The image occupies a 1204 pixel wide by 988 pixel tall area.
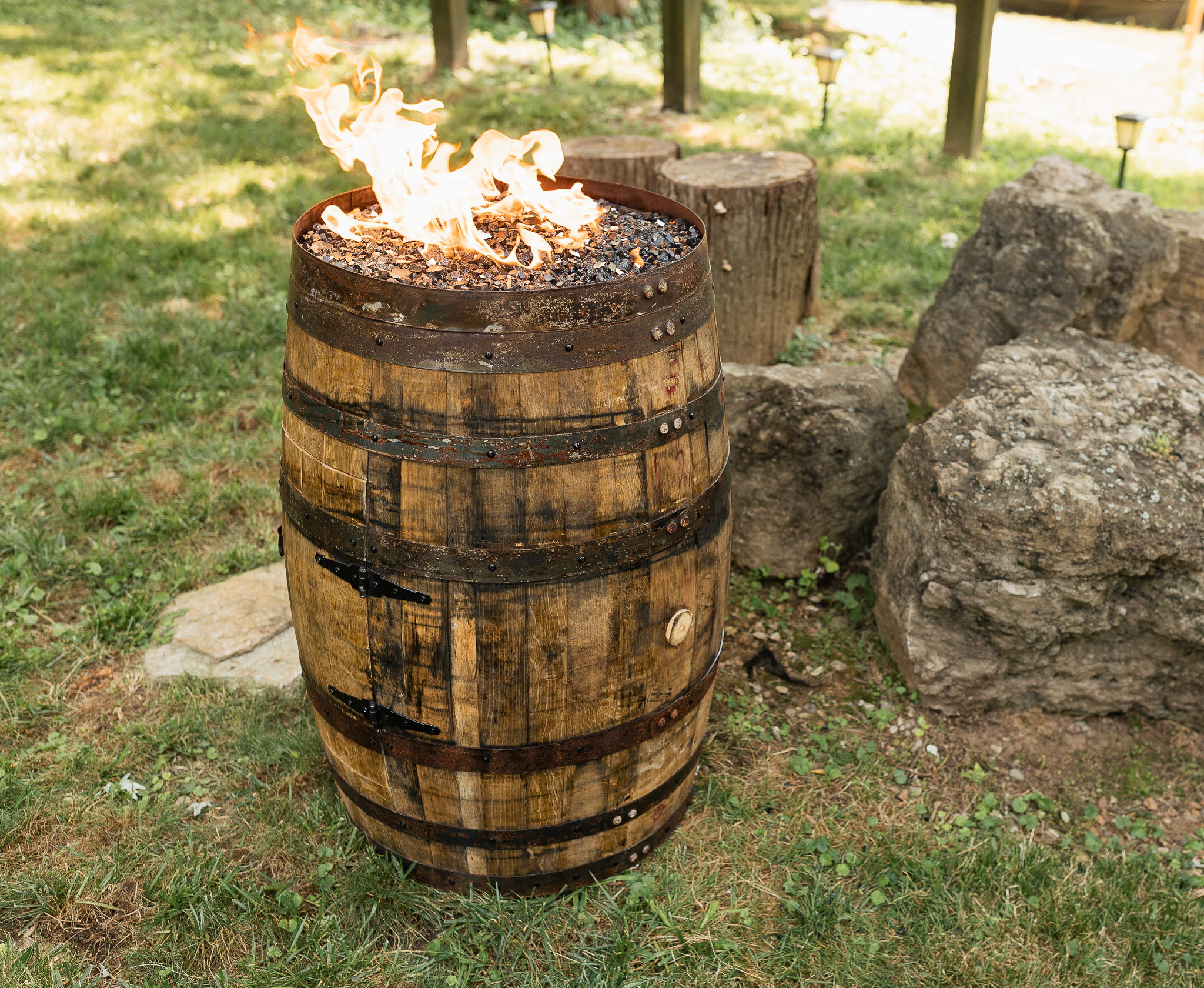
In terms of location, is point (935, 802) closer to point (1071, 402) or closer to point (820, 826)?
point (820, 826)

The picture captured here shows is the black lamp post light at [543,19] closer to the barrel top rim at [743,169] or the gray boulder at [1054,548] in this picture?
the barrel top rim at [743,169]

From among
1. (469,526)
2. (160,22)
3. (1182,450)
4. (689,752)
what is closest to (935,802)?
(689,752)

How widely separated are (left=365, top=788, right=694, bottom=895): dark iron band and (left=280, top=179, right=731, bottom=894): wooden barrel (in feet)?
0.03

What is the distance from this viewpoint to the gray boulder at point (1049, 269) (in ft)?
14.9

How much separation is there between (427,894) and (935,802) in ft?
5.22

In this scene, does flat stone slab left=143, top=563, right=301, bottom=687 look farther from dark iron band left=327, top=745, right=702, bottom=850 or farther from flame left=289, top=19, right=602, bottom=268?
flame left=289, top=19, right=602, bottom=268

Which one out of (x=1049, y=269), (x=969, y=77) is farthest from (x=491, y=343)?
(x=969, y=77)

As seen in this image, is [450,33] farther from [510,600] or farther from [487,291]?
[510,600]

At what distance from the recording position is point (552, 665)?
2453mm

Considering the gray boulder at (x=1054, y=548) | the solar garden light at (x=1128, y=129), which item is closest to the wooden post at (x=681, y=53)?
the solar garden light at (x=1128, y=129)

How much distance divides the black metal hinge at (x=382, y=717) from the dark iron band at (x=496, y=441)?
70 cm

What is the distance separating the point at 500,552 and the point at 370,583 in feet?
1.13

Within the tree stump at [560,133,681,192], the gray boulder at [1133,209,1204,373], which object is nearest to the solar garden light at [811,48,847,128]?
the tree stump at [560,133,681,192]

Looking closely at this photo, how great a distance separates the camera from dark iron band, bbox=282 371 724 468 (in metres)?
2.25
